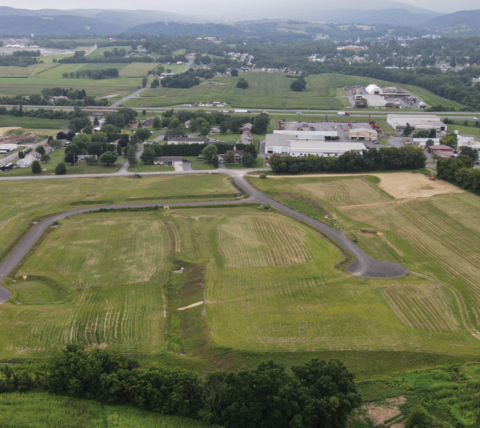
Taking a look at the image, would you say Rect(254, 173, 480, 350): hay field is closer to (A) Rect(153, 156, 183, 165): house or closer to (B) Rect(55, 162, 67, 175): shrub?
(A) Rect(153, 156, 183, 165): house

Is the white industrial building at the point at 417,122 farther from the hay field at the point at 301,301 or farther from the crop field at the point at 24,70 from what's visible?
the crop field at the point at 24,70

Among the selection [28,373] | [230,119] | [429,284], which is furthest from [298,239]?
[230,119]

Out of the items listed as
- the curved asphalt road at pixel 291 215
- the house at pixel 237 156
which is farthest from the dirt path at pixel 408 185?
the curved asphalt road at pixel 291 215

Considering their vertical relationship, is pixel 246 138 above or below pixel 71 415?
below

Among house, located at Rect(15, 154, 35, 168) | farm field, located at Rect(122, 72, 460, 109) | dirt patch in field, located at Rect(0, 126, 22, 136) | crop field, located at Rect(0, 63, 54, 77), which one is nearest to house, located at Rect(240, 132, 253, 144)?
farm field, located at Rect(122, 72, 460, 109)

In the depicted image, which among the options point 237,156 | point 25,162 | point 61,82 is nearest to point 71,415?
point 237,156

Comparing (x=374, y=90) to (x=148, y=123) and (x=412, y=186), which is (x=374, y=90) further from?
(x=412, y=186)
